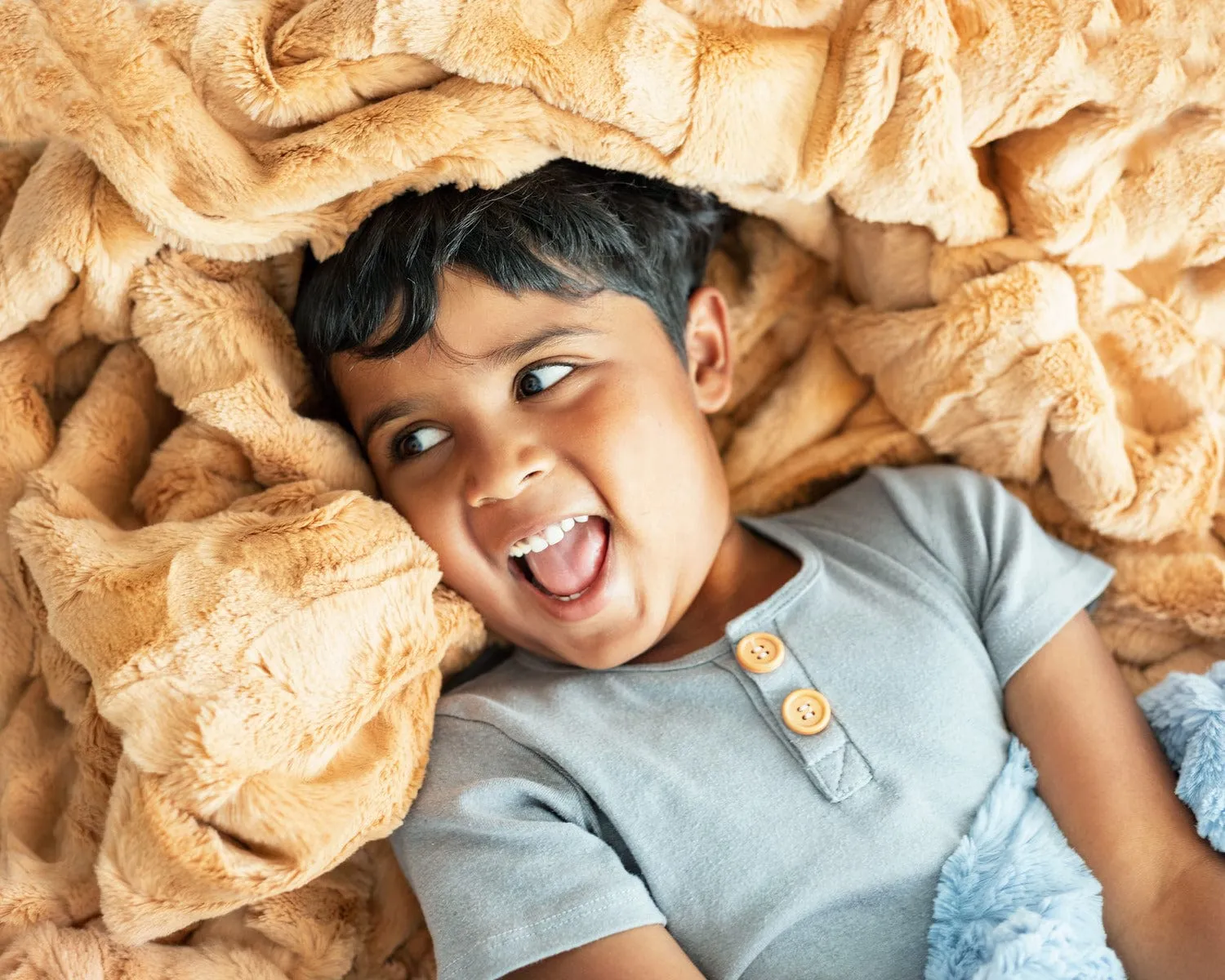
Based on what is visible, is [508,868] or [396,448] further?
[396,448]

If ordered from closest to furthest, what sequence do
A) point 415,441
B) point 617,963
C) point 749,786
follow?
point 617,963
point 749,786
point 415,441

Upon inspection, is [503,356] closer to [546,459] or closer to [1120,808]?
[546,459]

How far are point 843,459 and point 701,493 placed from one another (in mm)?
268

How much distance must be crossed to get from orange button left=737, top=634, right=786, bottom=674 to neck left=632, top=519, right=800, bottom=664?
77 millimetres

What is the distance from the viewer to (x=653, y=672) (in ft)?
4.09

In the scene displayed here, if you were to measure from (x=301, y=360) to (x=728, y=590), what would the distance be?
553 mm

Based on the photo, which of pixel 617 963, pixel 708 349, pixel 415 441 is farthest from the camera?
pixel 708 349

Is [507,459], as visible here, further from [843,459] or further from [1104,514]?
[1104,514]

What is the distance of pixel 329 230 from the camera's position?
3.95ft

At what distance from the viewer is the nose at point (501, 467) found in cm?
116

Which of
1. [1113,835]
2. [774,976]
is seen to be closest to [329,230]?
[774,976]

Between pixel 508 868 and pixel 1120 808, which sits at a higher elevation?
pixel 508 868

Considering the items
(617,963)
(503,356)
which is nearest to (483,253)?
(503,356)

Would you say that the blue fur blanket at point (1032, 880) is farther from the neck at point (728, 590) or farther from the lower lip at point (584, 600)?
the lower lip at point (584, 600)
